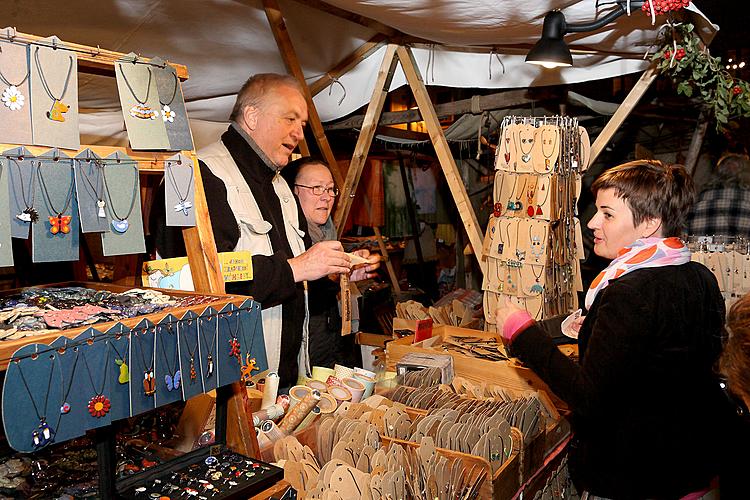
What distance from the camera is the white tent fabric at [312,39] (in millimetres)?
3027

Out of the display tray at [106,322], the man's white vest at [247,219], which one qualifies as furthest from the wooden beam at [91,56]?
the man's white vest at [247,219]

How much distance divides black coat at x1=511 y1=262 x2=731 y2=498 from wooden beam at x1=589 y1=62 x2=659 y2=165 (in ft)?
6.36

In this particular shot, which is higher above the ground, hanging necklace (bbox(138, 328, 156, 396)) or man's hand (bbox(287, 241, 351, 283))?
man's hand (bbox(287, 241, 351, 283))

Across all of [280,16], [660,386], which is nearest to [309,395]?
[660,386]

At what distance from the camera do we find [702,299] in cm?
186

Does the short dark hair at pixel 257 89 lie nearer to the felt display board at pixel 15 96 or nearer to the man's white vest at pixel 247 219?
the man's white vest at pixel 247 219

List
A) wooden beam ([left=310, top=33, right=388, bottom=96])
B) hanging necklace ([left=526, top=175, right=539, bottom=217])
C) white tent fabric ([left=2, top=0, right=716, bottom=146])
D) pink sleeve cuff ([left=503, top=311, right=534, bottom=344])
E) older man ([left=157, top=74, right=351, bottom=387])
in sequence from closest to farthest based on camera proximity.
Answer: pink sleeve cuff ([left=503, top=311, right=534, bottom=344]) → older man ([left=157, top=74, right=351, bottom=387]) → white tent fabric ([left=2, top=0, right=716, bottom=146]) → hanging necklace ([left=526, top=175, right=539, bottom=217]) → wooden beam ([left=310, top=33, right=388, bottom=96])

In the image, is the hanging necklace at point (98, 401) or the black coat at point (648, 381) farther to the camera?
the black coat at point (648, 381)

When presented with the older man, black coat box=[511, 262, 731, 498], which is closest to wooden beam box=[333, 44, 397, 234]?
the older man

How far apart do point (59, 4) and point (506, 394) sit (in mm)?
2755

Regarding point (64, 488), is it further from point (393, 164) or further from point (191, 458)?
point (393, 164)

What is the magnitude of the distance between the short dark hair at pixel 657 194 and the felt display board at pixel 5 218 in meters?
1.74

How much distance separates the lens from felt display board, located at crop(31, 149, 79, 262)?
1101mm

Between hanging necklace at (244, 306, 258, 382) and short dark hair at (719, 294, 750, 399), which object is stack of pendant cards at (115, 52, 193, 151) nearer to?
hanging necklace at (244, 306, 258, 382)
